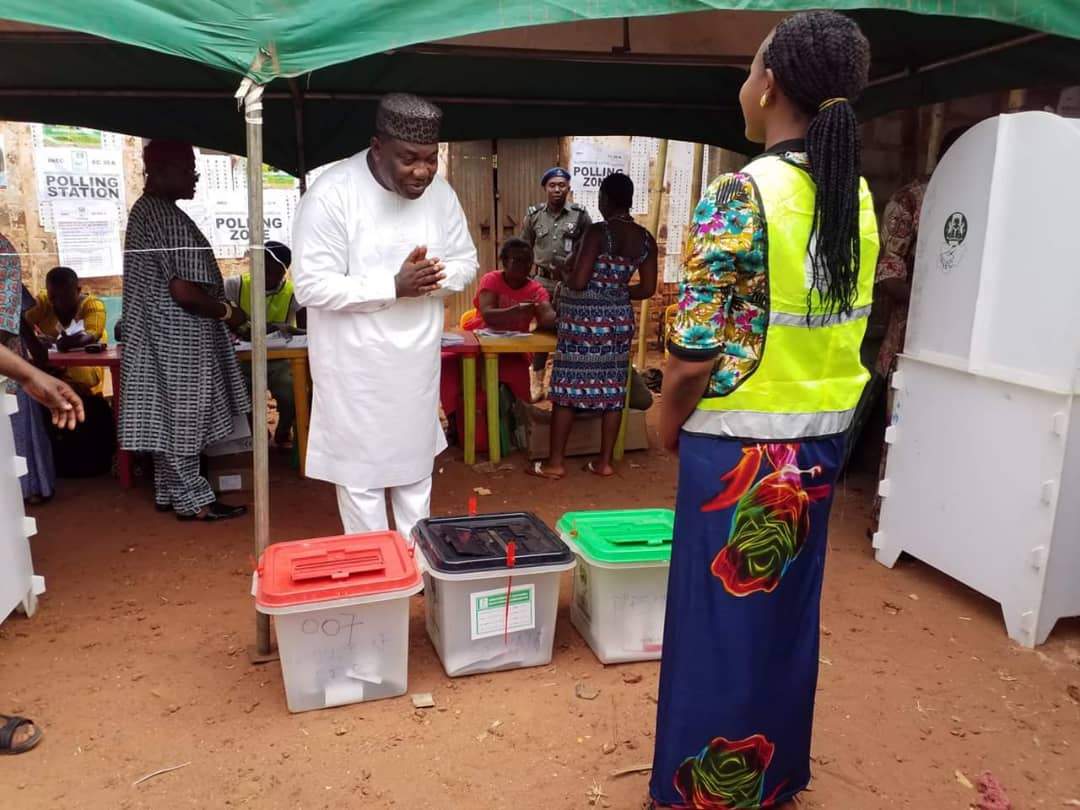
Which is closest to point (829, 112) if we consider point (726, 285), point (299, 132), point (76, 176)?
point (726, 285)

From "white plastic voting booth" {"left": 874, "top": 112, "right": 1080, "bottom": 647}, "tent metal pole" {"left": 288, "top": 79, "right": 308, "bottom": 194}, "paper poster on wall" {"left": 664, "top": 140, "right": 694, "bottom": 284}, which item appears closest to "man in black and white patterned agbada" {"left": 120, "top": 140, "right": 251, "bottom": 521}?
"tent metal pole" {"left": 288, "top": 79, "right": 308, "bottom": 194}

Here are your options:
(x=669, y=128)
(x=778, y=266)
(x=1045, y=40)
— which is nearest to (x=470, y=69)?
(x=669, y=128)

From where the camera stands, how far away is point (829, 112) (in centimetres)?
153

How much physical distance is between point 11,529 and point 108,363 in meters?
1.63

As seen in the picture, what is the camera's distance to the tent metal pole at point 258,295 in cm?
235

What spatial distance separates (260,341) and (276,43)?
0.86 m

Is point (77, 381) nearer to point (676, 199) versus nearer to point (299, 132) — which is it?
point (299, 132)

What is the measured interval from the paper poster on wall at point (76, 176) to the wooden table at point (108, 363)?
4803 mm

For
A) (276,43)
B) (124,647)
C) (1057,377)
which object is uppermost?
(276,43)

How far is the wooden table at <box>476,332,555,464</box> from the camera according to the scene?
16.3 ft

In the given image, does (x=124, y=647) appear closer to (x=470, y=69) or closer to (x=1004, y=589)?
(x=1004, y=589)

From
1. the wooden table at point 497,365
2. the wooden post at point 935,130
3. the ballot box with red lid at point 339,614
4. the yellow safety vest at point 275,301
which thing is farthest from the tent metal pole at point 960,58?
the yellow safety vest at point 275,301

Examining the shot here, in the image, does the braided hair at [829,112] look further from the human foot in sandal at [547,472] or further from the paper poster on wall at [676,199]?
the paper poster on wall at [676,199]

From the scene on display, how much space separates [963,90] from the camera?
4.04 m
